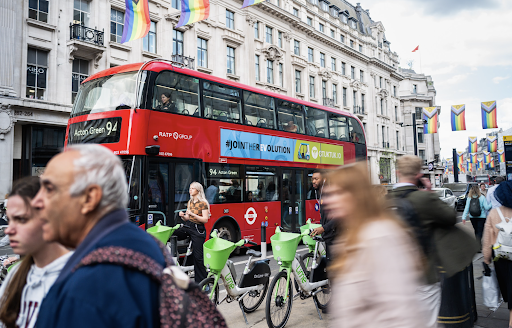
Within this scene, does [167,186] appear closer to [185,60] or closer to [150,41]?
[150,41]

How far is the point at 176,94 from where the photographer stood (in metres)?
9.01

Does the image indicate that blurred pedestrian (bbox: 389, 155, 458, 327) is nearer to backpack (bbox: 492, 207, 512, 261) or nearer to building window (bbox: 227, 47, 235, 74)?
backpack (bbox: 492, 207, 512, 261)

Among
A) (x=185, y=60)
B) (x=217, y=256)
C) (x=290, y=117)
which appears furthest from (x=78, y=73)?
(x=217, y=256)

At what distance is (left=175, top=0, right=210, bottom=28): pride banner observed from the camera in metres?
11.7

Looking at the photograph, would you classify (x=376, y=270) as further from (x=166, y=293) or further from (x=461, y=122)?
(x=461, y=122)

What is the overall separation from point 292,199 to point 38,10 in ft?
48.9

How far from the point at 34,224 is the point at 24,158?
18.5 m

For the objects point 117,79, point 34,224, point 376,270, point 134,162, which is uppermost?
point 117,79

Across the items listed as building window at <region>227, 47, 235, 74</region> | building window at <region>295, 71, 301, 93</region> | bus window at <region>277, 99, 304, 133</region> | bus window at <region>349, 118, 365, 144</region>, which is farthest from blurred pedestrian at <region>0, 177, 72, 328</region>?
building window at <region>295, 71, 301, 93</region>

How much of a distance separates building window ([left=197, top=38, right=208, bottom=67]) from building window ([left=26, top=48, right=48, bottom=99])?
31.9 ft

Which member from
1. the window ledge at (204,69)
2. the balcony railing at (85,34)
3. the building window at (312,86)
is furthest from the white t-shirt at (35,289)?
the building window at (312,86)

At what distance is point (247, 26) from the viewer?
29.5 metres

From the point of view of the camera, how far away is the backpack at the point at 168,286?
3.87 ft

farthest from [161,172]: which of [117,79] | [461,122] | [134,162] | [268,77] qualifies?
[268,77]
